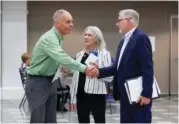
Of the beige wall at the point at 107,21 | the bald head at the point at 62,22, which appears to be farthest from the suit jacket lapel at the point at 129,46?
the beige wall at the point at 107,21

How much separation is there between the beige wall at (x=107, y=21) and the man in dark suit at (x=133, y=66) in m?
7.98

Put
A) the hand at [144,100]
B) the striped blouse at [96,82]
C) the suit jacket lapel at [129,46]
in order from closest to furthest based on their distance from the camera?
1. the hand at [144,100]
2. the suit jacket lapel at [129,46]
3. the striped blouse at [96,82]

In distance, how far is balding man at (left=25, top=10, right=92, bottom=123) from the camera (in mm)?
3801

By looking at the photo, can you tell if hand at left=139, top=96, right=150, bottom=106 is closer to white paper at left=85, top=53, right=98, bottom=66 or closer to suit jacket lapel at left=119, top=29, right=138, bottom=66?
suit jacket lapel at left=119, top=29, right=138, bottom=66

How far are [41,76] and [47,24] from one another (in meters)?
8.11

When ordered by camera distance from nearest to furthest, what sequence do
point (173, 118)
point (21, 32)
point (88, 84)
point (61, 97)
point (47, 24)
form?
point (88, 84)
point (173, 118)
point (61, 97)
point (21, 32)
point (47, 24)

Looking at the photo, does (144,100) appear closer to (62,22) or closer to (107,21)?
(62,22)

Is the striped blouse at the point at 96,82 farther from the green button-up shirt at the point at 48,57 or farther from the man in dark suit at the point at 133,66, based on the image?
the green button-up shirt at the point at 48,57

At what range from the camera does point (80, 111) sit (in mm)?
4480

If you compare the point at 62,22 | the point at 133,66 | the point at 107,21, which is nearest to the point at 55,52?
the point at 62,22

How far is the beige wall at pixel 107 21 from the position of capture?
38.6 ft

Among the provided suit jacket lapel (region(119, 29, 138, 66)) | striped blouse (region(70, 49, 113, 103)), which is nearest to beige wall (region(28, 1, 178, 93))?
striped blouse (region(70, 49, 113, 103))

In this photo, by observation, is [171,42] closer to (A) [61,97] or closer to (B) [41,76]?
(A) [61,97]

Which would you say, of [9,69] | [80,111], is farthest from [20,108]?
[80,111]
